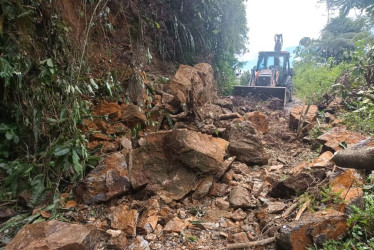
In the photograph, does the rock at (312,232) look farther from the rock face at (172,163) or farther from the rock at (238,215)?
the rock face at (172,163)

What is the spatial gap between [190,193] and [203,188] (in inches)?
5.9

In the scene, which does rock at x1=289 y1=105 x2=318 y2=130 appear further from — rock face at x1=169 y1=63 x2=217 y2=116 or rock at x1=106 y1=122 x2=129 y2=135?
rock at x1=106 y1=122 x2=129 y2=135

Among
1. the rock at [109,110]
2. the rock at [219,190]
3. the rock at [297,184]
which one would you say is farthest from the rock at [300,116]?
the rock at [109,110]

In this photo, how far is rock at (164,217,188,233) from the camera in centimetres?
186

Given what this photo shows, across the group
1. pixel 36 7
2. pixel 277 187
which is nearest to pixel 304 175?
pixel 277 187

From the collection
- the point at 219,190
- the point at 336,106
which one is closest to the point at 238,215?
the point at 219,190

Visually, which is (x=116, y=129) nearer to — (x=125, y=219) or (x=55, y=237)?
(x=125, y=219)

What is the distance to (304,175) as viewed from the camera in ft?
7.36

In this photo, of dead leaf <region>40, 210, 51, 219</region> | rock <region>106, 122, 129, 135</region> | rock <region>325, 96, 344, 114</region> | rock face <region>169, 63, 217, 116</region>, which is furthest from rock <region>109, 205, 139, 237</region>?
rock <region>325, 96, 344, 114</region>

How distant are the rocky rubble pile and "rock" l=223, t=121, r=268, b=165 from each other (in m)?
0.01

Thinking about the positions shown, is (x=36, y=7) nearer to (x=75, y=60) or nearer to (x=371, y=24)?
(x=75, y=60)

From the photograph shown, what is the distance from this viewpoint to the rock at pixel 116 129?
2868 mm

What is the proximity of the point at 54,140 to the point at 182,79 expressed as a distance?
2.58 metres

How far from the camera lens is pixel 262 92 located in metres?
7.85
